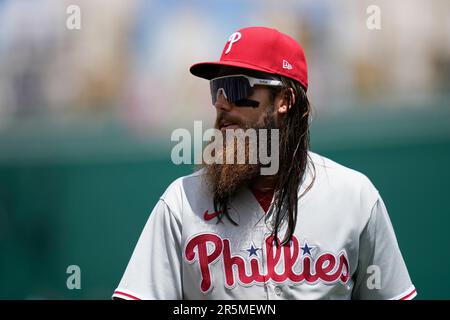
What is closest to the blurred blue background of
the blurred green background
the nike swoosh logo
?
the blurred green background

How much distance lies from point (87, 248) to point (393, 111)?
6.80 feet

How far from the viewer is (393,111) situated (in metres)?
3.75

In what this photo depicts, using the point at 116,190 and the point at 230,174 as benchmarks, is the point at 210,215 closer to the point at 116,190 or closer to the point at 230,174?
the point at 230,174

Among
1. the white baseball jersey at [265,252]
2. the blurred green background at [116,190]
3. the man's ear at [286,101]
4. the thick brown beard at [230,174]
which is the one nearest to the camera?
the white baseball jersey at [265,252]

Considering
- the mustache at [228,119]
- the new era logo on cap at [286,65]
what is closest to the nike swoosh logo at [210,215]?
the mustache at [228,119]

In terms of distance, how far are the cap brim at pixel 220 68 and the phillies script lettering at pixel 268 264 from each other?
1.87ft

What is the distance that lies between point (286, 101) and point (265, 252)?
556 millimetres

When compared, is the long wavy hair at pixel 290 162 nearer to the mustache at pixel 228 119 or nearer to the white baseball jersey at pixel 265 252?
the white baseball jersey at pixel 265 252

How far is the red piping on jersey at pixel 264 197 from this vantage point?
2090 millimetres

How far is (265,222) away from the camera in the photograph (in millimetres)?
2053

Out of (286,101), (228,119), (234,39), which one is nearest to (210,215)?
(228,119)

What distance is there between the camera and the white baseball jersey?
1.96 meters
